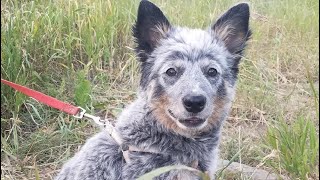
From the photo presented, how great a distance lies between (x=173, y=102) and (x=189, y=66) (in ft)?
0.91

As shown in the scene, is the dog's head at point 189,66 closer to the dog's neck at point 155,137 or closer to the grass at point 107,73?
the dog's neck at point 155,137

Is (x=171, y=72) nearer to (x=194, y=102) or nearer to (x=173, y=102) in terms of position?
(x=173, y=102)

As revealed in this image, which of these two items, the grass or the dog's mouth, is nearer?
the dog's mouth

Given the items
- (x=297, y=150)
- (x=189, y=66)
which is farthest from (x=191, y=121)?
(x=297, y=150)

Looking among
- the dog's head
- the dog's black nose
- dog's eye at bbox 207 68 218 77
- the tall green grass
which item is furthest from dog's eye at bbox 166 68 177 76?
the tall green grass

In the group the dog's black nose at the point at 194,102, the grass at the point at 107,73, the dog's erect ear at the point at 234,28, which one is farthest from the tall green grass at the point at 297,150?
the dog's black nose at the point at 194,102

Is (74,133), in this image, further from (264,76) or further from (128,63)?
(264,76)

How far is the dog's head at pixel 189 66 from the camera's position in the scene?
10.2 ft

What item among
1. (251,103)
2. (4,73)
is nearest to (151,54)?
(4,73)

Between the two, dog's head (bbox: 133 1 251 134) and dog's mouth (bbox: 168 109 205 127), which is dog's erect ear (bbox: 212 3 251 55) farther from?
dog's mouth (bbox: 168 109 205 127)

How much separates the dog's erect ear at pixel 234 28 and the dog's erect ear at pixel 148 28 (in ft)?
1.20

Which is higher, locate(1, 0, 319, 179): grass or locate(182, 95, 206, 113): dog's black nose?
locate(182, 95, 206, 113): dog's black nose

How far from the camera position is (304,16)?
600 cm

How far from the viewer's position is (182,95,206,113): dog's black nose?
2.99 metres
